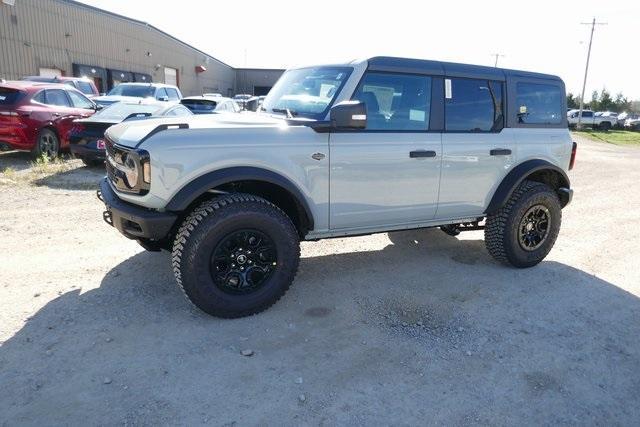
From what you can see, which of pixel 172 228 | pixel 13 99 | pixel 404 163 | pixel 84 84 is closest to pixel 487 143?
pixel 404 163

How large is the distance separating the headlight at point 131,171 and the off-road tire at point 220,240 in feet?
1.50

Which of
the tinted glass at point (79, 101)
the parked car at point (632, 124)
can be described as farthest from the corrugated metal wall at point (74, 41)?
the parked car at point (632, 124)

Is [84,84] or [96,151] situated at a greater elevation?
[84,84]

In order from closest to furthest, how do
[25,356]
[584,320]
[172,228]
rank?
[25,356] → [172,228] → [584,320]

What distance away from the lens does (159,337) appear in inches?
132

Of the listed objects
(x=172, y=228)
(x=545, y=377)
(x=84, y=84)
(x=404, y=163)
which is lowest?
(x=545, y=377)

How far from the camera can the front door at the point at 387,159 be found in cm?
388

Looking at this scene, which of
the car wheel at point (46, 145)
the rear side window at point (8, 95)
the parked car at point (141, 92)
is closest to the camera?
the rear side window at point (8, 95)

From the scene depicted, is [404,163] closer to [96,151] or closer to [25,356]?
[25,356]

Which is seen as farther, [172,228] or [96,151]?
[96,151]

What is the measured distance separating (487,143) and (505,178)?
0.46m

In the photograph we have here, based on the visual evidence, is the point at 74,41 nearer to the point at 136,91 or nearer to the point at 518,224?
the point at 136,91

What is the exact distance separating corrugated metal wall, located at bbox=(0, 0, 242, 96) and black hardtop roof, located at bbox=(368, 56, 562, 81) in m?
22.8

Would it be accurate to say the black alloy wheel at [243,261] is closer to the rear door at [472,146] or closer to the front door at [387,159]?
the front door at [387,159]
